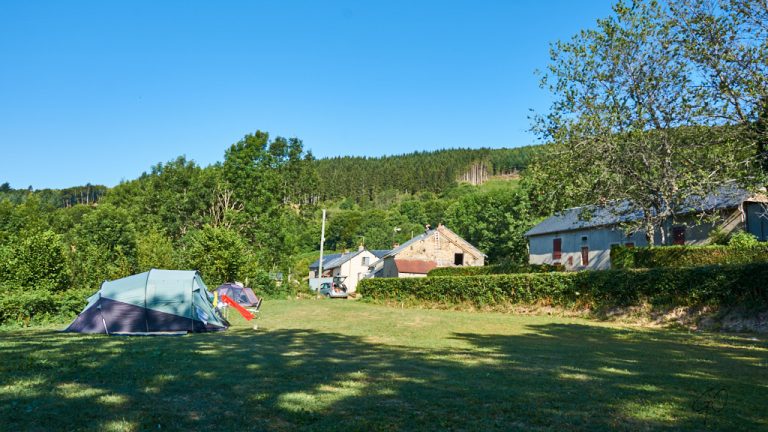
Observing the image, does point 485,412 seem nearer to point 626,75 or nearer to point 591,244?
point 626,75

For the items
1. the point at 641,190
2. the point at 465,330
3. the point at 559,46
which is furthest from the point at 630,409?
the point at 559,46

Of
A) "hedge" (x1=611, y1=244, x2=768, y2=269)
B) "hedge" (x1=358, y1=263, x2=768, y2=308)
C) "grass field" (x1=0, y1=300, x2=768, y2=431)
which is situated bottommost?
"grass field" (x1=0, y1=300, x2=768, y2=431)

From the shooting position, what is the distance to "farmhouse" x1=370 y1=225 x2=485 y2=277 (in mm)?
59500

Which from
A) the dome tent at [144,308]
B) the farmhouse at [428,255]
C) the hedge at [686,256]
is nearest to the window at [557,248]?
the hedge at [686,256]

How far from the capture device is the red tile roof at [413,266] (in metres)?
58.5

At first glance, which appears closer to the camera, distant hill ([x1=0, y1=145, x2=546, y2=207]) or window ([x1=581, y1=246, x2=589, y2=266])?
window ([x1=581, y1=246, x2=589, y2=266])

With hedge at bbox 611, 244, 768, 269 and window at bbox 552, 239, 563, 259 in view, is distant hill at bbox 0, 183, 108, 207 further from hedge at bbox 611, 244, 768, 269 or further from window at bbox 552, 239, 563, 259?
hedge at bbox 611, 244, 768, 269

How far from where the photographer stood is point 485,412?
6395 mm

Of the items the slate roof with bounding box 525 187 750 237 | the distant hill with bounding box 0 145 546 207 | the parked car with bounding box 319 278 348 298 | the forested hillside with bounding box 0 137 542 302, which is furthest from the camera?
the distant hill with bounding box 0 145 546 207

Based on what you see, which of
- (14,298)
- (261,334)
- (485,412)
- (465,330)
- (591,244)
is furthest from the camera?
(591,244)

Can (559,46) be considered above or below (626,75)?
above

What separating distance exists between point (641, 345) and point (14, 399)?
13.8 m

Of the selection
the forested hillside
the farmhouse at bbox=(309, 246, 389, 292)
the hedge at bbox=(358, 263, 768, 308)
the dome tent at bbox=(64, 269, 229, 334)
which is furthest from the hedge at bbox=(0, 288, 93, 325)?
the farmhouse at bbox=(309, 246, 389, 292)

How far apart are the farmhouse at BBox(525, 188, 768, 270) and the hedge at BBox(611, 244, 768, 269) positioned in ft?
4.70
